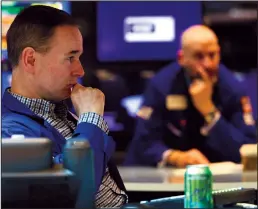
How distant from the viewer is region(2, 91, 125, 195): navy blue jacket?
7.00ft

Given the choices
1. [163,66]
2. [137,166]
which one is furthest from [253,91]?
[137,166]

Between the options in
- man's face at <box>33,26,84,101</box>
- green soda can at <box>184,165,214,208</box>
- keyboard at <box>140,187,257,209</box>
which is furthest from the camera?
man's face at <box>33,26,84,101</box>

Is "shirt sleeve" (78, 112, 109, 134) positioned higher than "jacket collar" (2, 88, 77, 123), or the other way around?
"jacket collar" (2, 88, 77, 123)

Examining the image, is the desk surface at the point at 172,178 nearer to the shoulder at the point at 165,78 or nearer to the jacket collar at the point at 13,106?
the shoulder at the point at 165,78

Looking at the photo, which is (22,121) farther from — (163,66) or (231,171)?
(163,66)

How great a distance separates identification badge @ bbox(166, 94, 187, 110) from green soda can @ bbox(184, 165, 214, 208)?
226cm

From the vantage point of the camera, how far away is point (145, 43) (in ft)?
14.3

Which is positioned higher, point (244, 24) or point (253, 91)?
point (244, 24)

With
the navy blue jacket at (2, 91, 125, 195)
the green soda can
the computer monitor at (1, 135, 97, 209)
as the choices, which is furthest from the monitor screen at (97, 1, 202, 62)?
the green soda can

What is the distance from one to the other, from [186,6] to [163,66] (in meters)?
0.41

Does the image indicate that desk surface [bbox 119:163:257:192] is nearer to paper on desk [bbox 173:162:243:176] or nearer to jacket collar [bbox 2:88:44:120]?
paper on desk [bbox 173:162:243:176]

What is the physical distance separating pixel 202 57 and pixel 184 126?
434mm

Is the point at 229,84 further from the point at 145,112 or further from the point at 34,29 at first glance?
the point at 34,29

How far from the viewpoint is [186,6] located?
4461 millimetres
